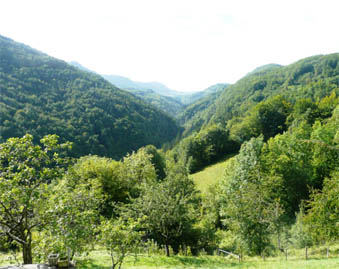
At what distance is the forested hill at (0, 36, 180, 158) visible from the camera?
11781 centimetres

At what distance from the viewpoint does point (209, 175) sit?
2827 inches

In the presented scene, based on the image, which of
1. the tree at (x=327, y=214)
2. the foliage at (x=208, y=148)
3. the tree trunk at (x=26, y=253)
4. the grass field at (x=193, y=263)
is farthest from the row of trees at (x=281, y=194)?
the foliage at (x=208, y=148)

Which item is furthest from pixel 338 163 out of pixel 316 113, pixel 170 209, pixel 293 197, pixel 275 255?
pixel 316 113

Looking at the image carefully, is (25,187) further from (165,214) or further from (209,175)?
(209,175)

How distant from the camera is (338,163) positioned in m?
38.3

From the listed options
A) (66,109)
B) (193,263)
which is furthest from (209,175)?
(66,109)

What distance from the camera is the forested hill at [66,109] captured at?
11781cm

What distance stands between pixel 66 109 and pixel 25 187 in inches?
5793

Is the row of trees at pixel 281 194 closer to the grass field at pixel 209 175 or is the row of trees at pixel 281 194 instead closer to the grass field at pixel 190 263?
the grass field at pixel 190 263

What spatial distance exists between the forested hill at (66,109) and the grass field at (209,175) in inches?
2685

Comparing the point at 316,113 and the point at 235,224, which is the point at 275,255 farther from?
the point at 316,113

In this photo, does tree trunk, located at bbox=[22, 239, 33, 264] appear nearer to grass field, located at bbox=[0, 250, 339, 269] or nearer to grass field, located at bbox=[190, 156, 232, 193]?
grass field, located at bbox=[0, 250, 339, 269]

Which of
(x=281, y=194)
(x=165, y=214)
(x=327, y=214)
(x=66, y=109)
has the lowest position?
(x=281, y=194)

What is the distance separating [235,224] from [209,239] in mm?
7071
